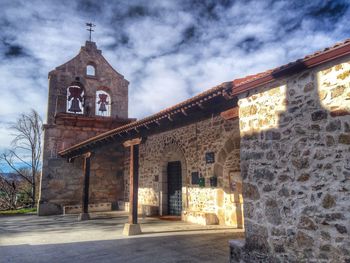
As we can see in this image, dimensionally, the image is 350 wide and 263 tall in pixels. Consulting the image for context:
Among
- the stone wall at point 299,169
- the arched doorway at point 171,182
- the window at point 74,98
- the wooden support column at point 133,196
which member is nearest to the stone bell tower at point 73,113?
the window at point 74,98

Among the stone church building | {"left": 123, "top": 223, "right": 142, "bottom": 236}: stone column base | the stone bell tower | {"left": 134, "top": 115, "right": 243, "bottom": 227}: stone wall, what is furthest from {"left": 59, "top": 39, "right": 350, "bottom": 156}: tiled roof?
the stone bell tower

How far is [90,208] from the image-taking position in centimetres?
1235

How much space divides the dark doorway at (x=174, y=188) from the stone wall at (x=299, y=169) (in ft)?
19.0

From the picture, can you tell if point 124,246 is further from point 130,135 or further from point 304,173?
point 304,173

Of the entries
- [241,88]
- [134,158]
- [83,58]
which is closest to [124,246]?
[134,158]

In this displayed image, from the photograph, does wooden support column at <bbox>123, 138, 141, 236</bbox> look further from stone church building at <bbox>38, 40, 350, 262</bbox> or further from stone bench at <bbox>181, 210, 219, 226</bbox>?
stone bench at <bbox>181, 210, 219, 226</bbox>

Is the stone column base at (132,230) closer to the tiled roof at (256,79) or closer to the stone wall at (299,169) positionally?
the tiled roof at (256,79)

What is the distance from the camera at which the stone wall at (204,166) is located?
24.6 ft

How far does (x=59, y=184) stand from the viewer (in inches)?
484

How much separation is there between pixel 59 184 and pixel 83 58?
18.4 ft

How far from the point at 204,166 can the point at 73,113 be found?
700 cm

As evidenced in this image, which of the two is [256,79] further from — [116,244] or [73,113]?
[73,113]

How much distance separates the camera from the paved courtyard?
4.73m

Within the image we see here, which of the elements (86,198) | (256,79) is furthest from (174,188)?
(256,79)
